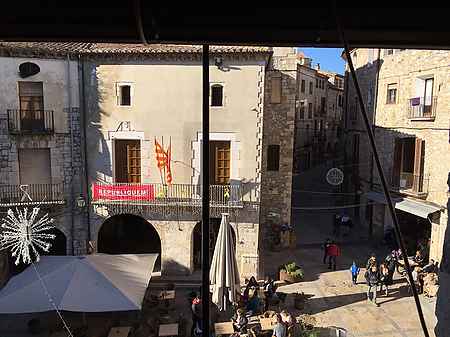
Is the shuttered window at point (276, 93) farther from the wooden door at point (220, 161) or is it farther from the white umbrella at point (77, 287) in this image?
the white umbrella at point (77, 287)

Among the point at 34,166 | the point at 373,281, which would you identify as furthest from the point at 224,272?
the point at 34,166

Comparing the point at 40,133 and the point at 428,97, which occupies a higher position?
the point at 428,97

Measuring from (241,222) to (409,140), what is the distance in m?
8.88

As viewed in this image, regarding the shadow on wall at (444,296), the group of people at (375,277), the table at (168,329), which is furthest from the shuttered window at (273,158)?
the shadow on wall at (444,296)

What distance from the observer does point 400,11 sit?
1901 mm

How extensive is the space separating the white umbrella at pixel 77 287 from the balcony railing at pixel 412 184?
12.0 meters

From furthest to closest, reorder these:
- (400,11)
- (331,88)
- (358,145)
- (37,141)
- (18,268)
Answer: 1. (331,88)
2. (358,145)
3. (18,268)
4. (37,141)
5. (400,11)

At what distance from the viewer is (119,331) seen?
413 inches

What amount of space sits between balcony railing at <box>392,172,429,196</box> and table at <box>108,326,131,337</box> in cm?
1266

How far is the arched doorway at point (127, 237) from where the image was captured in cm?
1766

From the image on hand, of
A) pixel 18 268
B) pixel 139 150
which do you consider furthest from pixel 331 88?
pixel 18 268

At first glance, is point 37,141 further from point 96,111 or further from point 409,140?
point 409,140

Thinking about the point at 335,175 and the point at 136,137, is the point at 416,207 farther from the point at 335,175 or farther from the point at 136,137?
the point at 136,137

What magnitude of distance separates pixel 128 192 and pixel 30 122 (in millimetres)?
4252
